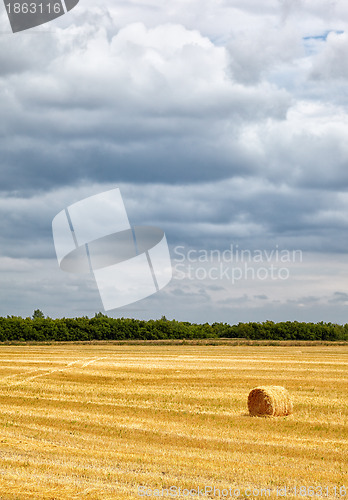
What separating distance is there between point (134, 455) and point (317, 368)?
25819mm

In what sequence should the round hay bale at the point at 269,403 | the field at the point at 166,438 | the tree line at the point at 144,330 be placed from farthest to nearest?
the tree line at the point at 144,330 < the round hay bale at the point at 269,403 < the field at the point at 166,438

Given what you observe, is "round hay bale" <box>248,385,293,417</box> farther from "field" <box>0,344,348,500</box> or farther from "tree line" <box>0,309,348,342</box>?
"tree line" <box>0,309,348,342</box>

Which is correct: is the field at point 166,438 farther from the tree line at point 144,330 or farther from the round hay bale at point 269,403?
the tree line at point 144,330

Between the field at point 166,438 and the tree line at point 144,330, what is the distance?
71.2m

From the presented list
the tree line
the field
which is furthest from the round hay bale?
the tree line

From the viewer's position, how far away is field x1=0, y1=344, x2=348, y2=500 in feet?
36.5

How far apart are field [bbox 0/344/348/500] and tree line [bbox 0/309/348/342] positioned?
71177 millimetres

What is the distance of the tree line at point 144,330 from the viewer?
10231 cm

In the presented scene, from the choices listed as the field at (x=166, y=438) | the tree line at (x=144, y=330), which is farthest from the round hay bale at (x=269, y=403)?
the tree line at (x=144, y=330)

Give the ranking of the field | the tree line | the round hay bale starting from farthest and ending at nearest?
1. the tree line
2. the round hay bale
3. the field

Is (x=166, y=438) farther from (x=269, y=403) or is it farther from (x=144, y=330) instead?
(x=144, y=330)

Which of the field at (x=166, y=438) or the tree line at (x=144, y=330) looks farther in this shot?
the tree line at (x=144, y=330)

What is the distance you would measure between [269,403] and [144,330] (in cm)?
8637

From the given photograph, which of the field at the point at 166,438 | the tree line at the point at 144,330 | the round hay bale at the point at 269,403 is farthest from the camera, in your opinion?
the tree line at the point at 144,330
